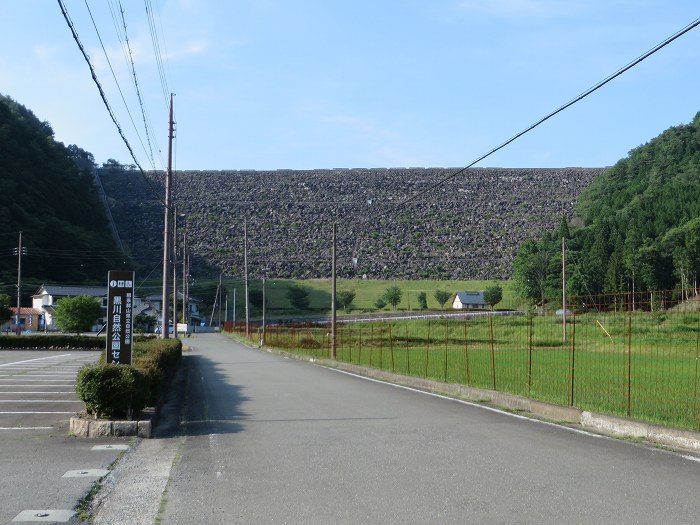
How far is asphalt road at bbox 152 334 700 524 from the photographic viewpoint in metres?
6.32

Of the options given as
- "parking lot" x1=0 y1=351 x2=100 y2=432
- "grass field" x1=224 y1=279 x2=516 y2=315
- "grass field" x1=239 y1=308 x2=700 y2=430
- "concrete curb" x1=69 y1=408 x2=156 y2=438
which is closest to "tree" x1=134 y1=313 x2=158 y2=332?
"grass field" x1=224 y1=279 x2=516 y2=315

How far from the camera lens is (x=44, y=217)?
98.7 meters

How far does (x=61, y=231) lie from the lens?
9831cm

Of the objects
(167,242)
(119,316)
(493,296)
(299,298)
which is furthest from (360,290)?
(119,316)

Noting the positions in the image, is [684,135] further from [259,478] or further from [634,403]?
[259,478]

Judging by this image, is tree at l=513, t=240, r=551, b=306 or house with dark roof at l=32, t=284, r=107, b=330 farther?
tree at l=513, t=240, r=551, b=306

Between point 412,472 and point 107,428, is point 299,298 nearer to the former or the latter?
point 107,428

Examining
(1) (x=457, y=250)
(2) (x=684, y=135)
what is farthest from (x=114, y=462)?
(2) (x=684, y=135)

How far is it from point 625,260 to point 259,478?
62.2 meters

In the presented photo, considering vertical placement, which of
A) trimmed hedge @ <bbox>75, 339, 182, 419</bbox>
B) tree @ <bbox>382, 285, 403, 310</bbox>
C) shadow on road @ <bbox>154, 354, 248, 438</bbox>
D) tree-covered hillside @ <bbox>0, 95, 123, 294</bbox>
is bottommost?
shadow on road @ <bbox>154, 354, 248, 438</bbox>

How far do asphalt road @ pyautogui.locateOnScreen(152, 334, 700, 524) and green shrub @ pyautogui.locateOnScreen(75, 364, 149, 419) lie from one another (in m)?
0.95

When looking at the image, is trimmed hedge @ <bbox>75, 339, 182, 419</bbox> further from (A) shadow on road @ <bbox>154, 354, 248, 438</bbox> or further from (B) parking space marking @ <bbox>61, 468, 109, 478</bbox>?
(B) parking space marking @ <bbox>61, 468, 109, 478</bbox>

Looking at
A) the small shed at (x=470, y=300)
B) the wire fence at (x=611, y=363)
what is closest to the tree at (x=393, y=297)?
the small shed at (x=470, y=300)

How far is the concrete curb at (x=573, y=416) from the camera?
970 centimetres
